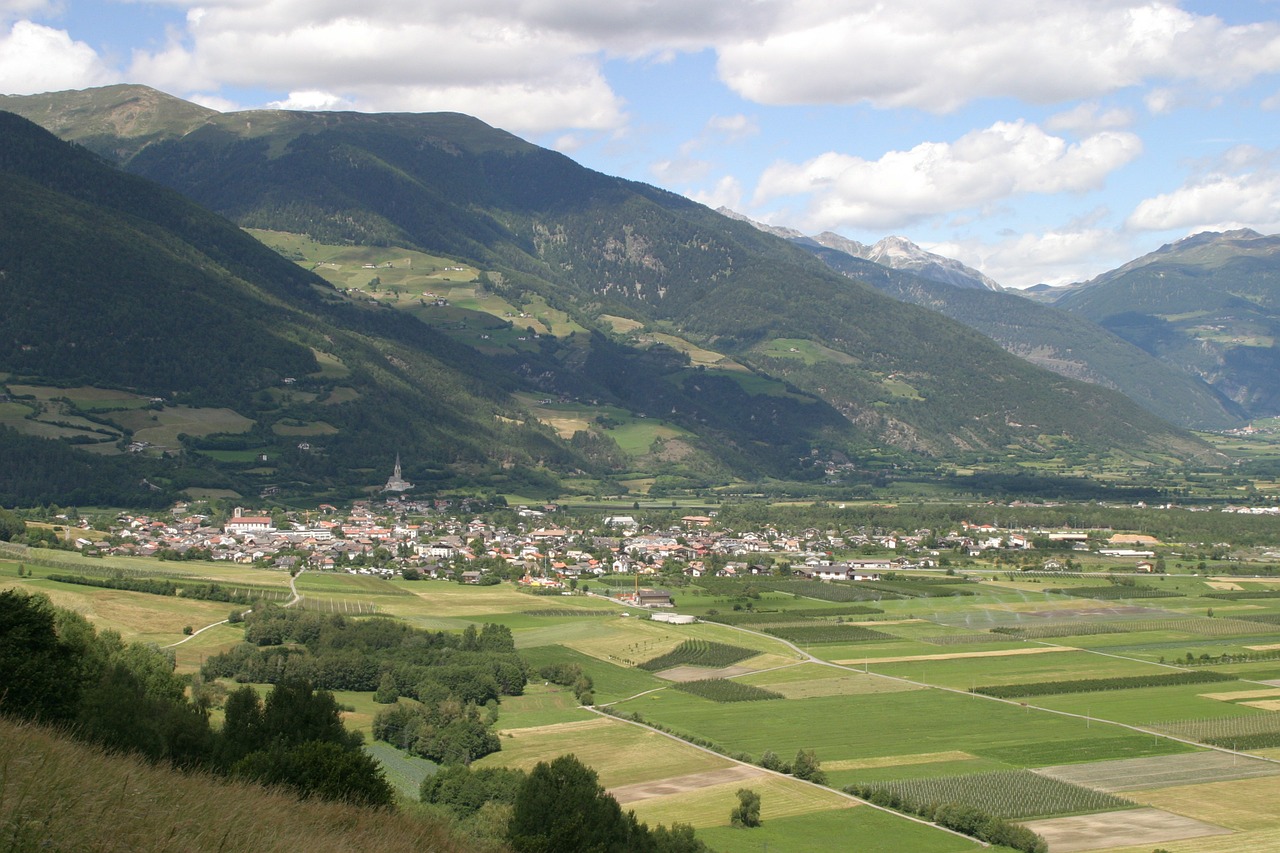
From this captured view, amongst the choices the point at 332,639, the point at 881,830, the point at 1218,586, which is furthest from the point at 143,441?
the point at 881,830

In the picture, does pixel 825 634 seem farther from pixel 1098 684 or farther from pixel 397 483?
pixel 397 483

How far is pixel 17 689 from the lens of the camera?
2656 centimetres

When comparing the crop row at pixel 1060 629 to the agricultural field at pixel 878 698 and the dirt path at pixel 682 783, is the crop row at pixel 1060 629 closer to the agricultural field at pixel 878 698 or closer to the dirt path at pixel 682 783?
the agricultural field at pixel 878 698

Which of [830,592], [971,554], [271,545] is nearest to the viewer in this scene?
[830,592]

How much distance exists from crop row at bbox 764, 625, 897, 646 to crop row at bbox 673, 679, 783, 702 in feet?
45.3

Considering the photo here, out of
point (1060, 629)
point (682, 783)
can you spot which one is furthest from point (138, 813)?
point (1060, 629)

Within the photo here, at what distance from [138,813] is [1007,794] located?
35686 mm

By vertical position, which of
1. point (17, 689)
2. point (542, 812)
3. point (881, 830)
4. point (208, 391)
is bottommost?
point (881, 830)

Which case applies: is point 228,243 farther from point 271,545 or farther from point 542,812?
point 542,812

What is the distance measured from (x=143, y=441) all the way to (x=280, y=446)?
1515cm

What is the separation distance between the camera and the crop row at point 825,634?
7925 cm

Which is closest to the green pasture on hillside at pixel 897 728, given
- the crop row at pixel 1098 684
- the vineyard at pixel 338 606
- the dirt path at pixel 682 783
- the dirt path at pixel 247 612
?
the crop row at pixel 1098 684

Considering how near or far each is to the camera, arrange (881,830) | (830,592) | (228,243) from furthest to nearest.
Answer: (228,243), (830,592), (881,830)

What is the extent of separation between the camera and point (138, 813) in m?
15.8
